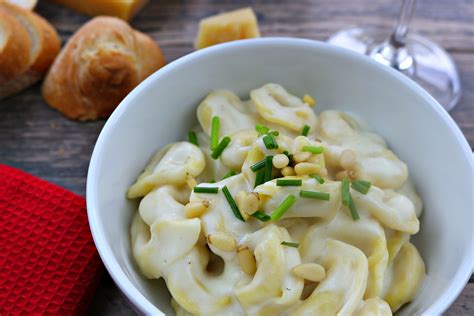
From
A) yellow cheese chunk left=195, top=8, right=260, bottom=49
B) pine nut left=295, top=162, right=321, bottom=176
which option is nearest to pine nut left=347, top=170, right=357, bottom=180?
pine nut left=295, top=162, right=321, bottom=176

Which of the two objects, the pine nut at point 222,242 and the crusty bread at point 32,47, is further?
the crusty bread at point 32,47

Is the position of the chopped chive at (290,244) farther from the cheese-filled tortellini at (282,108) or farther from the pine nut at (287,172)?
the cheese-filled tortellini at (282,108)

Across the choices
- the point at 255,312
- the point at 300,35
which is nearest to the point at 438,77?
the point at 300,35

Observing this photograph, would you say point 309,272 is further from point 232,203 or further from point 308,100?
point 308,100

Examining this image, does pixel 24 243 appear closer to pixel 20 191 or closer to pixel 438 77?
pixel 20 191

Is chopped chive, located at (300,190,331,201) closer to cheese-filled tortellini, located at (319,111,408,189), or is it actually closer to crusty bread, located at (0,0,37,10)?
cheese-filled tortellini, located at (319,111,408,189)

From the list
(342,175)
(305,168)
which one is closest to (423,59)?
(342,175)

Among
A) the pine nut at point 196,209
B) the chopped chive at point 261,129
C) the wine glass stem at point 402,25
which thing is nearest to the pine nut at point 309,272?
the pine nut at point 196,209
